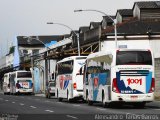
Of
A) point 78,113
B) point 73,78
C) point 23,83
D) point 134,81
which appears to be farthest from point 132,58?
point 23,83

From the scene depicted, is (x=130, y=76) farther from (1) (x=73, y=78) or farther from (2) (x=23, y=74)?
(2) (x=23, y=74)

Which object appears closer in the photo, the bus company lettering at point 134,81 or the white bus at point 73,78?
the bus company lettering at point 134,81

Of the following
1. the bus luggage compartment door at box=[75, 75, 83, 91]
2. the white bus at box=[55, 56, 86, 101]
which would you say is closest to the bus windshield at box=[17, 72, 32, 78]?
the white bus at box=[55, 56, 86, 101]

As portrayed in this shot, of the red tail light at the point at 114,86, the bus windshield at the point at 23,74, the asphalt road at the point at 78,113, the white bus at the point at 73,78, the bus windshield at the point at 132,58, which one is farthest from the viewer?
the bus windshield at the point at 23,74

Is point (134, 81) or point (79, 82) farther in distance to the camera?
point (79, 82)

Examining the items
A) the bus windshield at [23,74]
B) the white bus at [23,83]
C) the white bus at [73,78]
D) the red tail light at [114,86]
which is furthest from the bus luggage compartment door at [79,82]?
the bus windshield at [23,74]

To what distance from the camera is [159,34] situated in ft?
222

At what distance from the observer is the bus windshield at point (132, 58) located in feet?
98.5

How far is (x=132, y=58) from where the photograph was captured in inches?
1186

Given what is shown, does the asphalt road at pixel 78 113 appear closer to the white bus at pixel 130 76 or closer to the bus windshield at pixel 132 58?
the white bus at pixel 130 76

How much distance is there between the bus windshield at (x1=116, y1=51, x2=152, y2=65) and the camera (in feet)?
98.5

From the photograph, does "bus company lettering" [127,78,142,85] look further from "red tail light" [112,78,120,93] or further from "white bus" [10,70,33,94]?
"white bus" [10,70,33,94]

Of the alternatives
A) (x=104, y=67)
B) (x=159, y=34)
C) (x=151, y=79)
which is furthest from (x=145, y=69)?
(x=159, y=34)

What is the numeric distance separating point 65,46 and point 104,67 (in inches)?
2184
